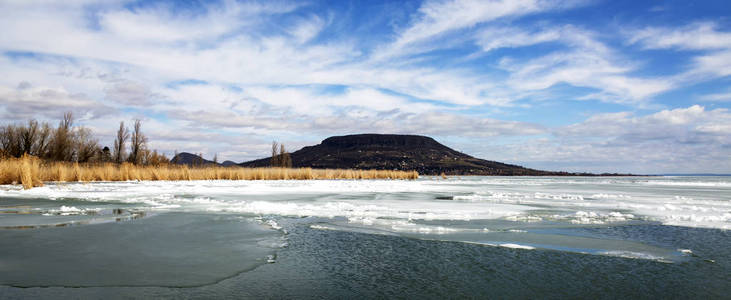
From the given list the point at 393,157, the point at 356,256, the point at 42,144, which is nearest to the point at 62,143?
the point at 42,144

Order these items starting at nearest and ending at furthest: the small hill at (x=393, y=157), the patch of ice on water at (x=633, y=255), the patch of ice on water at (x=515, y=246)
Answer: the patch of ice on water at (x=633, y=255), the patch of ice on water at (x=515, y=246), the small hill at (x=393, y=157)

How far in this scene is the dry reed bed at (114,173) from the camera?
51.0ft

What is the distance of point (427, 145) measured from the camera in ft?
423

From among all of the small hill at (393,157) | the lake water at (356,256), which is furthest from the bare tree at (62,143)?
the small hill at (393,157)

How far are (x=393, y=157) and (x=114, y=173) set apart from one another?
287ft

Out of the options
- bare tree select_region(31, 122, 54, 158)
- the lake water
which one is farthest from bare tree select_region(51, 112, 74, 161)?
the lake water

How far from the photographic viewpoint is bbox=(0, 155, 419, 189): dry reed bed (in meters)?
15.5

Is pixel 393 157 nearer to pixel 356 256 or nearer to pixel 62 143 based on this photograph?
pixel 62 143

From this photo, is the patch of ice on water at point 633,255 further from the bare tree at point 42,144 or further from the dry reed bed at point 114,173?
the bare tree at point 42,144

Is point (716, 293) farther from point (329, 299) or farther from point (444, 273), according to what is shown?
point (329, 299)

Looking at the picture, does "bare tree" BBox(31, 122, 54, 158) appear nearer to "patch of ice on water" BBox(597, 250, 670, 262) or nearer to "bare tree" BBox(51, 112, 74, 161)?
"bare tree" BBox(51, 112, 74, 161)

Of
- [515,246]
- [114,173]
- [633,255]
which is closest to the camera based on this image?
[633,255]

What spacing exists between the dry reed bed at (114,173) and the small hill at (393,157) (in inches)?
2428

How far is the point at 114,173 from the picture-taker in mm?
21531
